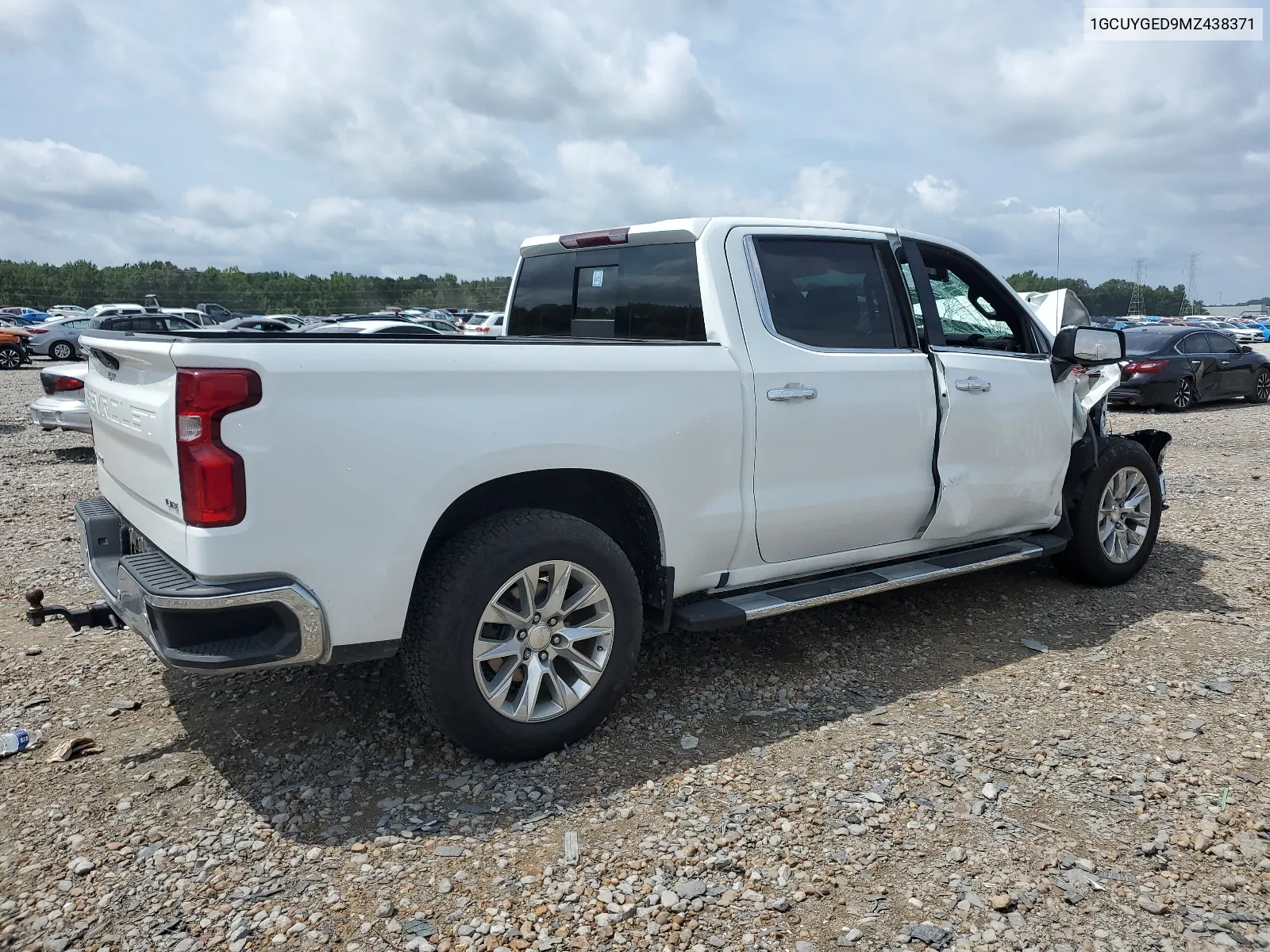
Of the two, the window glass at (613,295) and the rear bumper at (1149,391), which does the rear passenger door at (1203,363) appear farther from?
the window glass at (613,295)

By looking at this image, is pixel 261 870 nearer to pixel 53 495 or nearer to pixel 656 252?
pixel 656 252

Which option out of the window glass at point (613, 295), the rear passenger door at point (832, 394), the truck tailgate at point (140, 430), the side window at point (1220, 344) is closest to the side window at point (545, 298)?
the window glass at point (613, 295)

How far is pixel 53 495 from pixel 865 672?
24.3ft

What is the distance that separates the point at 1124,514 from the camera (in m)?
5.61

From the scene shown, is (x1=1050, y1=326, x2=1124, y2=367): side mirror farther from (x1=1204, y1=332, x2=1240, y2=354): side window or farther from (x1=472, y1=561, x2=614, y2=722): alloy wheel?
(x1=1204, y1=332, x2=1240, y2=354): side window

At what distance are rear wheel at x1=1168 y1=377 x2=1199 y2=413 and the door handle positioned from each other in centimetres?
1400

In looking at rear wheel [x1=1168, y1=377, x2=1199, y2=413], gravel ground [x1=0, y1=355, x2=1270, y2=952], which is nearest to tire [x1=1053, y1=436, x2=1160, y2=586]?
gravel ground [x1=0, y1=355, x2=1270, y2=952]

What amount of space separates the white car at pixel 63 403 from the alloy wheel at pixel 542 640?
315 inches

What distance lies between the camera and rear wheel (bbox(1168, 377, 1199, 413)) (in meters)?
15.5

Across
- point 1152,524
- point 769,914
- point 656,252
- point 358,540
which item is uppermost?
point 656,252

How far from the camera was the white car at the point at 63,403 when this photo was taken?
9.65 m

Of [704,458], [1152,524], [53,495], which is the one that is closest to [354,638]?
[704,458]

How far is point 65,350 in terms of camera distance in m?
Answer: 27.9

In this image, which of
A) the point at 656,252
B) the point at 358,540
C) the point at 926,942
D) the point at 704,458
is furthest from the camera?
the point at 656,252
